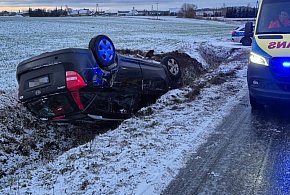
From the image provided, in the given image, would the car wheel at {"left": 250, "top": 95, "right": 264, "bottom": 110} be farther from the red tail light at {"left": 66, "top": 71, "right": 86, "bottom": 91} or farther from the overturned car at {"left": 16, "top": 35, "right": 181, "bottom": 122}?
the red tail light at {"left": 66, "top": 71, "right": 86, "bottom": 91}

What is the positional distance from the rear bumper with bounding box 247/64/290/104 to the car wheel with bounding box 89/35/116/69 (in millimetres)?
2660

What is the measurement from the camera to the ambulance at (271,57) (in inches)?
264

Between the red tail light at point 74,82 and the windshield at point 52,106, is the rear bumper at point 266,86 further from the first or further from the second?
the windshield at point 52,106

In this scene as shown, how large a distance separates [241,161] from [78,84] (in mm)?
2892

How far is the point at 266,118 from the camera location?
7.39 m

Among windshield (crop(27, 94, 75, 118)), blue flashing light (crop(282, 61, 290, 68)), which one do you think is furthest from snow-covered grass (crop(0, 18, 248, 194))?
blue flashing light (crop(282, 61, 290, 68))

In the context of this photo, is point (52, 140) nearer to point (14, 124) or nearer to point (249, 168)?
point (14, 124)

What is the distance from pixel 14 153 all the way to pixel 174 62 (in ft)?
17.7

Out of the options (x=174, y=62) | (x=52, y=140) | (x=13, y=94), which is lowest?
(x=52, y=140)

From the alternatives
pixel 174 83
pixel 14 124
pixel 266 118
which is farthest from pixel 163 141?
pixel 174 83

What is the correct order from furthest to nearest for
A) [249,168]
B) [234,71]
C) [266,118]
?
[234,71] → [266,118] → [249,168]

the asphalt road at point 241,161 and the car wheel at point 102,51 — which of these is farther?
the car wheel at point 102,51

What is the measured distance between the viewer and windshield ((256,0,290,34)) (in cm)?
740

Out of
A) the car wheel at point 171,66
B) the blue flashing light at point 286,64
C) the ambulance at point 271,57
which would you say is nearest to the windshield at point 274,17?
the ambulance at point 271,57
